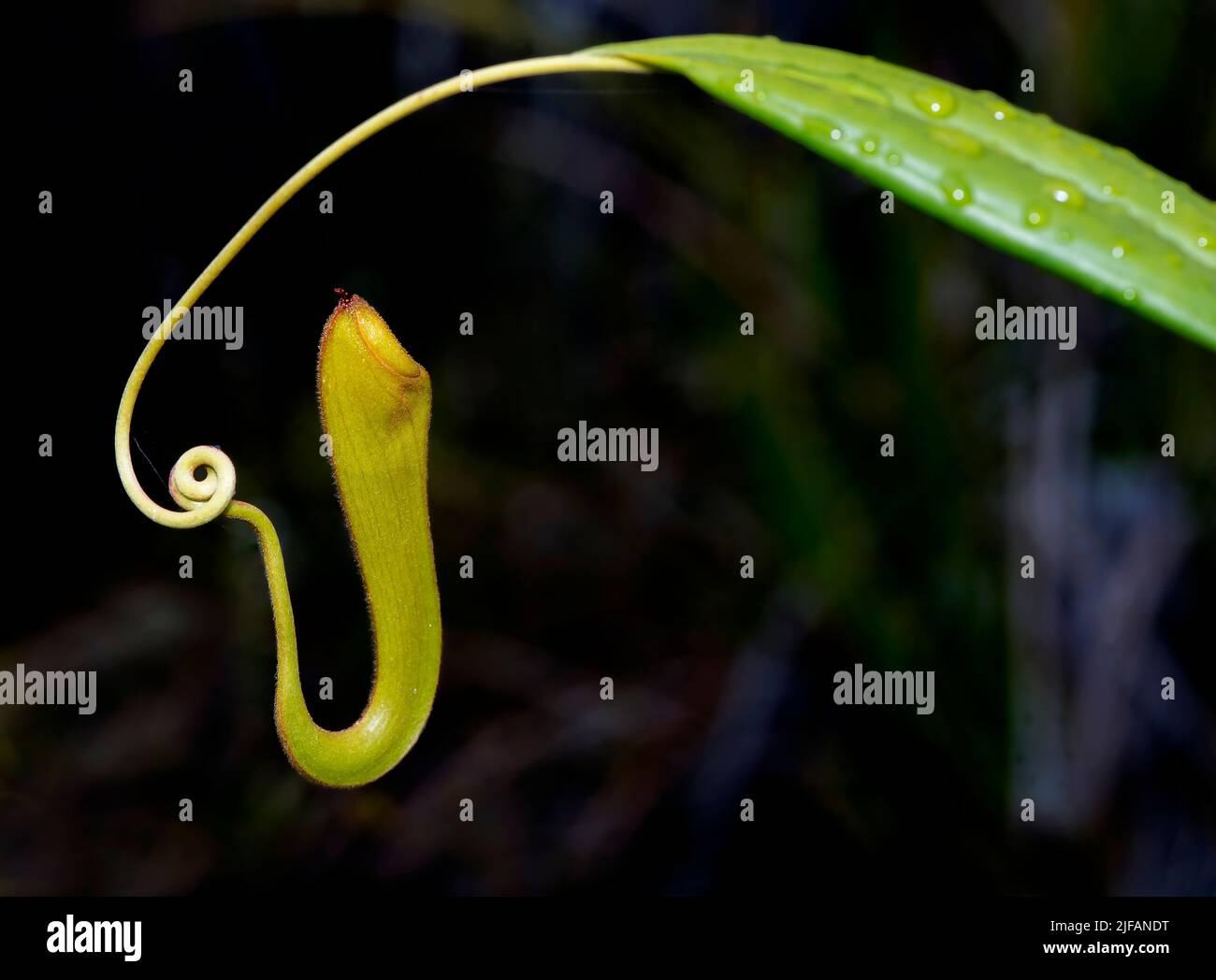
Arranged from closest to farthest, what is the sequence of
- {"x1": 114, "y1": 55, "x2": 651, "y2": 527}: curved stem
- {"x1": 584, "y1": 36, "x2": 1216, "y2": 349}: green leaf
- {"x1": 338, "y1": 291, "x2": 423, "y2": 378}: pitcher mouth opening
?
{"x1": 584, "y1": 36, "x2": 1216, "y2": 349}: green leaf, {"x1": 114, "y1": 55, "x2": 651, "y2": 527}: curved stem, {"x1": 338, "y1": 291, "x2": 423, "y2": 378}: pitcher mouth opening

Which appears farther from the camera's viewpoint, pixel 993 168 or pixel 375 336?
pixel 375 336

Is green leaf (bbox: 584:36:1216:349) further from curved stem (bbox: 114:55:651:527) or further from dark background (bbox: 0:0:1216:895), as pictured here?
dark background (bbox: 0:0:1216:895)

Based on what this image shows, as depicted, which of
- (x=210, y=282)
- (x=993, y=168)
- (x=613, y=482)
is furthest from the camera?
(x=613, y=482)

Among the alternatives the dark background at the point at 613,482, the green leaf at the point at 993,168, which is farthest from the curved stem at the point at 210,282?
the dark background at the point at 613,482

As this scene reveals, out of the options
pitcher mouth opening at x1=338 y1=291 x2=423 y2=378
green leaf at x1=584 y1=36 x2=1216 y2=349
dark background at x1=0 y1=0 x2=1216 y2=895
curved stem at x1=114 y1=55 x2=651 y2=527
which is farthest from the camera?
dark background at x1=0 y1=0 x2=1216 y2=895

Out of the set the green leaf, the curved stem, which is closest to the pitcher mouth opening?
the curved stem

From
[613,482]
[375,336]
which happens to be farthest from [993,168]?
[613,482]

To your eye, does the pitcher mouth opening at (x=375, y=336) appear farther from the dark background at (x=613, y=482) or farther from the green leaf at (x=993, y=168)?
the dark background at (x=613, y=482)

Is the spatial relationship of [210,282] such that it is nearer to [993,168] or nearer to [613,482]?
[993,168]
